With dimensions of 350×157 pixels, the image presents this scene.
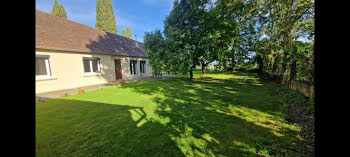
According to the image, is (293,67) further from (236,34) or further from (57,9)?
(57,9)

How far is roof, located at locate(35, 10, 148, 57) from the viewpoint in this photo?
7777 mm

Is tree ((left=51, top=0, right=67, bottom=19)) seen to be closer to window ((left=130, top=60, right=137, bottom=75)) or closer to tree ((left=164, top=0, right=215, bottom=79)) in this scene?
window ((left=130, top=60, right=137, bottom=75))

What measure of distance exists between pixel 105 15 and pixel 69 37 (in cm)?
2180

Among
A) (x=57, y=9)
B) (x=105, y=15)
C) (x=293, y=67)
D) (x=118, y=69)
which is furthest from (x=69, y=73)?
(x=57, y=9)

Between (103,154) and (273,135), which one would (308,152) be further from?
(103,154)

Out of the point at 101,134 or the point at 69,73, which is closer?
the point at 101,134

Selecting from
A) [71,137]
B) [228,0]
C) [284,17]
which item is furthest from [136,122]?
[284,17]

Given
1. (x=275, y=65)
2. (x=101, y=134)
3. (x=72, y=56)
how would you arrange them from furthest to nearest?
(x=275, y=65)
(x=72, y=56)
(x=101, y=134)

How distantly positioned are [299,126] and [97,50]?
12693mm

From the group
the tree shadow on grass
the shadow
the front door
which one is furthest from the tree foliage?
the front door

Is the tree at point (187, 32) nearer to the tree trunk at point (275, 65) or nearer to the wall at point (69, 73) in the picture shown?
the tree trunk at point (275, 65)

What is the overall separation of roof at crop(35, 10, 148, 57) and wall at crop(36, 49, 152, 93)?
1.44 ft

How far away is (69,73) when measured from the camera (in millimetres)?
8516
